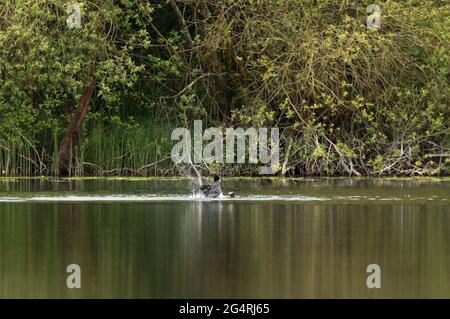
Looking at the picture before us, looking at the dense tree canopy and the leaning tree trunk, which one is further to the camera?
the leaning tree trunk

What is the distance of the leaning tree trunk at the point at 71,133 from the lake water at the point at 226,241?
3.67m

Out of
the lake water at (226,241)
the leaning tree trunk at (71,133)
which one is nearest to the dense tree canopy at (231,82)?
the leaning tree trunk at (71,133)

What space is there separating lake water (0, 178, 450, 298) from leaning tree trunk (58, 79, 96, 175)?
3.67 meters

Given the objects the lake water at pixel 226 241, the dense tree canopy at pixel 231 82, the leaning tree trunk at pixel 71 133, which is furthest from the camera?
the leaning tree trunk at pixel 71 133

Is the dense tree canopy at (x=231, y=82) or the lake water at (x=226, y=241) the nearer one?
the lake water at (x=226, y=241)

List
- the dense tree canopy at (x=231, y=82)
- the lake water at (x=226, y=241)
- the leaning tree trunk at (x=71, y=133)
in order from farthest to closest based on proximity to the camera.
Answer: the leaning tree trunk at (x=71, y=133), the dense tree canopy at (x=231, y=82), the lake water at (x=226, y=241)

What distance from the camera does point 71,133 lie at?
96.6 feet

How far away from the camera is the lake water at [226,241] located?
13023 mm

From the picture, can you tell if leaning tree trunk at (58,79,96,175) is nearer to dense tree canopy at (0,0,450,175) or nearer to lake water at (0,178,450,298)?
dense tree canopy at (0,0,450,175)

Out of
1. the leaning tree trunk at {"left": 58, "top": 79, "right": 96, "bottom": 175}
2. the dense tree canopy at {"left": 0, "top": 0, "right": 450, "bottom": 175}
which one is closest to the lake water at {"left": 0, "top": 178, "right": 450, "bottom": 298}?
the dense tree canopy at {"left": 0, "top": 0, "right": 450, "bottom": 175}

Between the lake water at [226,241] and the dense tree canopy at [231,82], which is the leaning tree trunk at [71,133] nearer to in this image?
the dense tree canopy at [231,82]

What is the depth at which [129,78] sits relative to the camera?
93.2 ft

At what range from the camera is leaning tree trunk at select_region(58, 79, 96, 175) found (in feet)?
96.3

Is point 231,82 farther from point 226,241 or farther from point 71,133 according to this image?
point 226,241
